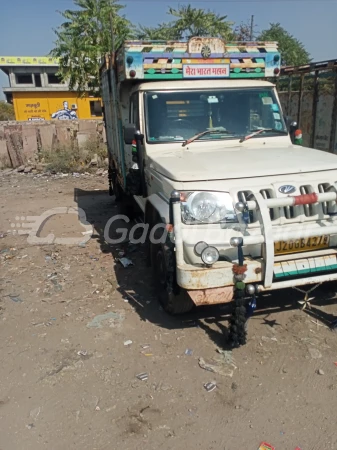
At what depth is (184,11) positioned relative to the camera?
16875 mm

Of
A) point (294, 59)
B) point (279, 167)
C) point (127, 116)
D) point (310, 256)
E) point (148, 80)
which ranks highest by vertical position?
point (294, 59)

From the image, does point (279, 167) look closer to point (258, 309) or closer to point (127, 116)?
point (258, 309)

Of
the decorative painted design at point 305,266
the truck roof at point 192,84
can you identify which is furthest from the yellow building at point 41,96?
the decorative painted design at point 305,266

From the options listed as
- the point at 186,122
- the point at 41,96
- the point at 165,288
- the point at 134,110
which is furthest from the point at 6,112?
the point at 165,288

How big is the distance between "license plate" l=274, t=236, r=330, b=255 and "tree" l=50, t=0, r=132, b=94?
12.5m

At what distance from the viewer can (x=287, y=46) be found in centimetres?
3023

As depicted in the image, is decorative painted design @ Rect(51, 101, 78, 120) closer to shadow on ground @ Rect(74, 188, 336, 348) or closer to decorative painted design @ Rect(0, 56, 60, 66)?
decorative painted design @ Rect(0, 56, 60, 66)

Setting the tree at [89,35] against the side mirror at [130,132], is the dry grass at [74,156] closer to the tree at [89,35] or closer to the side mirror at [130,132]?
the tree at [89,35]

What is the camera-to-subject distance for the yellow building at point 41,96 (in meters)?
33.0

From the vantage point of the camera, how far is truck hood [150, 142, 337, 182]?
341 centimetres

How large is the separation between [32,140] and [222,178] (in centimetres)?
1369

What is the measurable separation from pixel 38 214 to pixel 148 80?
454cm

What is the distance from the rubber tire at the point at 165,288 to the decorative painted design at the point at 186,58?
2.24 m

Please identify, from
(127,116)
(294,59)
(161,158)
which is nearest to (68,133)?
(127,116)
